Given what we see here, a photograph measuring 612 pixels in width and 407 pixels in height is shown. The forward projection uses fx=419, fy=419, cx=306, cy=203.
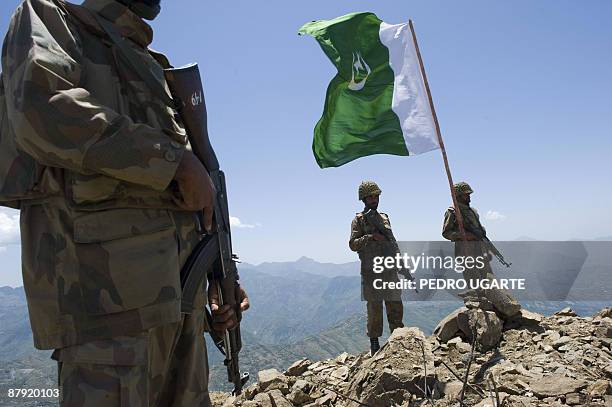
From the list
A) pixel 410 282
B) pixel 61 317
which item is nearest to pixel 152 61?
pixel 61 317

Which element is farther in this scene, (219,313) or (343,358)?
(343,358)

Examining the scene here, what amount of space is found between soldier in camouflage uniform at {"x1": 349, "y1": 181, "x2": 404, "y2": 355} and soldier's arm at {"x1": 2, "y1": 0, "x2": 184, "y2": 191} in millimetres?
6266

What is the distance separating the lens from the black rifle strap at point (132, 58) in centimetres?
151

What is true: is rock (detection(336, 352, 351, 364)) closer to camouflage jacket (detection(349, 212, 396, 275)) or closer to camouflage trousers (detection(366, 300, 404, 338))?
camouflage trousers (detection(366, 300, 404, 338))

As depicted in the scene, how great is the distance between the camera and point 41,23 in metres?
1.28

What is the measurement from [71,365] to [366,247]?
20.8ft

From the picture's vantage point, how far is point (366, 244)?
734cm

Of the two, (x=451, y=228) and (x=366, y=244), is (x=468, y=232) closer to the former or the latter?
(x=451, y=228)

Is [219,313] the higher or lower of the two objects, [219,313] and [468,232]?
the higher

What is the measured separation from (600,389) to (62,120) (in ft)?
13.8

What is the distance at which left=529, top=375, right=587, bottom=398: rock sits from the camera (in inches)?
140

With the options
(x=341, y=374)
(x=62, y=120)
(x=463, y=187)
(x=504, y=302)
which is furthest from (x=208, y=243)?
(x=463, y=187)

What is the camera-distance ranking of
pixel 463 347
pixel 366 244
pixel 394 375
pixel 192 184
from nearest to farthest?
pixel 192 184
pixel 394 375
pixel 463 347
pixel 366 244

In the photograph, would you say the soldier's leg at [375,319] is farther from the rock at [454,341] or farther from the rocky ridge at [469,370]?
the rock at [454,341]
